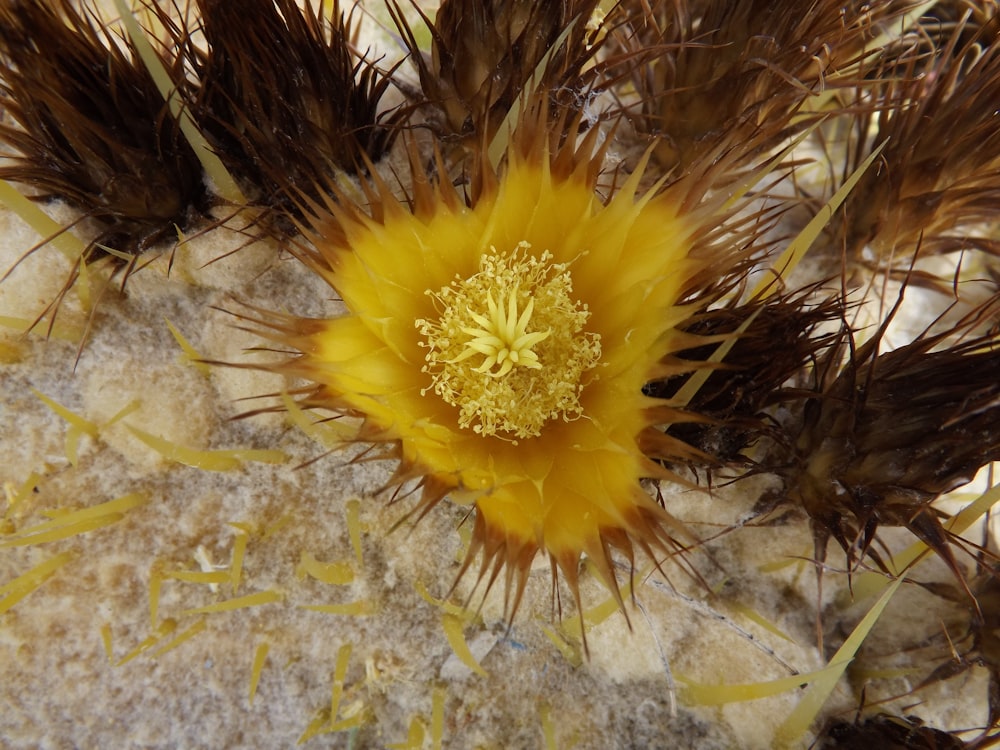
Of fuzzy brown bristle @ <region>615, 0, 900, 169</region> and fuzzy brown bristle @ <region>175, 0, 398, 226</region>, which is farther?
fuzzy brown bristle @ <region>615, 0, 900, 169</region>

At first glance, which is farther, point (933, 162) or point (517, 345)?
point (933, 162)

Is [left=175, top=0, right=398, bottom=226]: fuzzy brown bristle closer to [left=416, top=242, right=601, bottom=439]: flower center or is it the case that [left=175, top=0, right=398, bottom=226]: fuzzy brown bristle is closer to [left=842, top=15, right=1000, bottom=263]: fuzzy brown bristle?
[left=416, top=242, right=601, bottom=439]: flower center

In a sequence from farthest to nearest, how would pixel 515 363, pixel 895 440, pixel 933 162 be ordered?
pixel 933 162, pixel 515 363, pixel 895 440

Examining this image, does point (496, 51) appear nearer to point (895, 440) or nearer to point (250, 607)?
point (895, 440)

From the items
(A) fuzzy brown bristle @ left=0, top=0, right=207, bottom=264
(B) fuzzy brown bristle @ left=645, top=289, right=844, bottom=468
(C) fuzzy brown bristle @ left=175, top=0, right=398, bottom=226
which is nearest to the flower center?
→ (B) fuzzy brown bristle @ left=645, top=289, right=844, bottom=468

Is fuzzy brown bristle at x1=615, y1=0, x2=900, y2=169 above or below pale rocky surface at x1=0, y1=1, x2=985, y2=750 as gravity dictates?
above

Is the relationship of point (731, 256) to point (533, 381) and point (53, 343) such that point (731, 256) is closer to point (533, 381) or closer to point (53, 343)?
point (533, 381)

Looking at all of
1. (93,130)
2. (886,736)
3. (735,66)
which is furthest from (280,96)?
(886,736)
